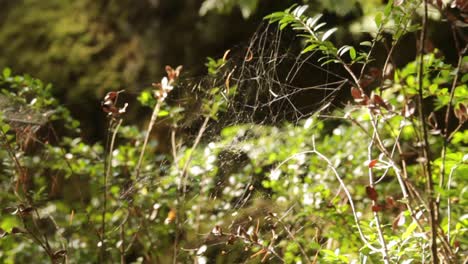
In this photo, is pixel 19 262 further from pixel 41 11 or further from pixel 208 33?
pixel 41 11

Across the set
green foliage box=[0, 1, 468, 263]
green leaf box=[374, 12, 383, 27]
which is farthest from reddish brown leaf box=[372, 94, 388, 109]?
green leaf box=[374, 12, 383, 27]

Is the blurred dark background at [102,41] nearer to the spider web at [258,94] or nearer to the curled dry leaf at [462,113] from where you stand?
the spider web at [258,94]

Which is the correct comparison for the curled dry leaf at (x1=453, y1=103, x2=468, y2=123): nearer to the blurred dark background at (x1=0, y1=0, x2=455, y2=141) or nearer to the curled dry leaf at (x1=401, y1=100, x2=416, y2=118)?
the curled dry leaf at (x1=401, y1=100, x2=416, y2=118)

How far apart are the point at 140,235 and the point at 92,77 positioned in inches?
79.1

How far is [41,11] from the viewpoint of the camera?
4.32m

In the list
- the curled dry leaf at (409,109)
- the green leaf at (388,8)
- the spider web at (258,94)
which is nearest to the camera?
the curled dry leaf at (409,109)

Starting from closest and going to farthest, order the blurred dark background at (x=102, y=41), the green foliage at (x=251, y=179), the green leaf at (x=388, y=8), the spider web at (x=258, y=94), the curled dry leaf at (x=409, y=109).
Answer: the curled dry leaf at (x=409, y=109) → the green leaf at (x=388, y=8) → the green foliage at (x=251, y=179) → the spider web at (x=258, y=94) → the blurred dark background at (x=102, y=41)

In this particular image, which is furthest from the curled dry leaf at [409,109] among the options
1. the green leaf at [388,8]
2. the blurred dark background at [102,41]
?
the blurred dark background at [102,41]

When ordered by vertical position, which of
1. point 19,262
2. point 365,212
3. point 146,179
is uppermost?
point 146,179

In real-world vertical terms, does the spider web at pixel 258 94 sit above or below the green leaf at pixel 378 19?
below

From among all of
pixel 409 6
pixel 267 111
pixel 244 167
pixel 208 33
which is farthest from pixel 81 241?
pixel 208 33

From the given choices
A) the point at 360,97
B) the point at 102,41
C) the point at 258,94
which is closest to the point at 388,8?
the point at 360,97

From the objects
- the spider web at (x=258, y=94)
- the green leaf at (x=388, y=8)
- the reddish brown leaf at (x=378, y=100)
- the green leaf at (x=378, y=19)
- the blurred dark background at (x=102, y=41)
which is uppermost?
the green leaf at (x=388, y=8)

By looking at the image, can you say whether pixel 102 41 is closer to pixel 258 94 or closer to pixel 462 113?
pixel 258 94
